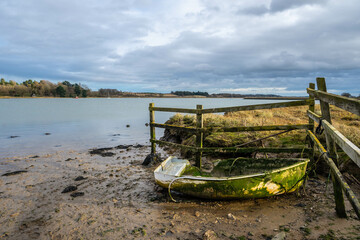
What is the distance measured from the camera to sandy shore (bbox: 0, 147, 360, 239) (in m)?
4.04

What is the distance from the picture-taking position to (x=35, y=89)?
12925 cm

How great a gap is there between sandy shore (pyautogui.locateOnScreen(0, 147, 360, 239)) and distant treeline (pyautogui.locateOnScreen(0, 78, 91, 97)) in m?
146

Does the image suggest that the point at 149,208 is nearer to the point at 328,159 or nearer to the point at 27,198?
the point at 27,198

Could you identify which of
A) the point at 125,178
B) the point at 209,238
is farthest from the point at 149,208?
the point at 125,178

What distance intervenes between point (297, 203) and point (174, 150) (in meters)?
7.47

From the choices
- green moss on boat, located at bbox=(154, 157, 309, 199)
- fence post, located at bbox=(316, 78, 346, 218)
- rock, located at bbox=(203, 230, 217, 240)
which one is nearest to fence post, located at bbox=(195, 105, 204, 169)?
green moss on boat, located at bbox=(154, 157, 309, 199)

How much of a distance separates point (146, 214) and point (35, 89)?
152 metres

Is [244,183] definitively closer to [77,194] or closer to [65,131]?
[77,194]

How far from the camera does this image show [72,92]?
14600cm

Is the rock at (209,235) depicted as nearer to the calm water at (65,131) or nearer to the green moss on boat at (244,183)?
the green moss on boat at (244,183)

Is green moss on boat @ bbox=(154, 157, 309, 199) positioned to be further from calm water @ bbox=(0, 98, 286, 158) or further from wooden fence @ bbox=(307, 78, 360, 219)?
calm water @ bbox=(0, 98, 286, 158)

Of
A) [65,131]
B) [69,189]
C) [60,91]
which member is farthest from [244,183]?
[60,91]

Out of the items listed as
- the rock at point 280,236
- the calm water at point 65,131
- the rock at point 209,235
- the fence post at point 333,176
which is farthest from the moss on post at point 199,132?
the calm water at point 65,131

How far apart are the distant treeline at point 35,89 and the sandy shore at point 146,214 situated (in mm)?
145933
